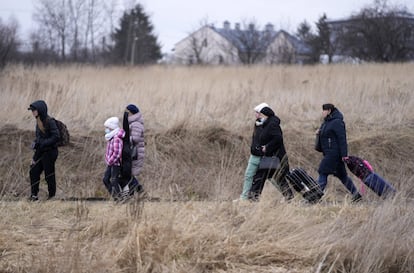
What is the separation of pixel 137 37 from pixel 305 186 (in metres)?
40.6

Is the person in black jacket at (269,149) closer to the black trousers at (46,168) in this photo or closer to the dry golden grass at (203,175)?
the dry golden grass at (203,175)

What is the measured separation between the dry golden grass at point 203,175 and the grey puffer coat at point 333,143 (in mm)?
536

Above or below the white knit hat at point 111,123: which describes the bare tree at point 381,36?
above

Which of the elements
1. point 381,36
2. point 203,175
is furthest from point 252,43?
point 203,175

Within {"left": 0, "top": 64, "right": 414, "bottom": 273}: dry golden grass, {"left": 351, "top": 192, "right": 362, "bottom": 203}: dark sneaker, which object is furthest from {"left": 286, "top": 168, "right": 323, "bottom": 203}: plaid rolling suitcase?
{"left": 351, "top": 192, "right": 362, "bottom": 203}: dark sneaker

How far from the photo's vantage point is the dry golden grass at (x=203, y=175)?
18.0 feet

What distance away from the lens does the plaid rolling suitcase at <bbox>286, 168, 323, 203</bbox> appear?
8.03 meters

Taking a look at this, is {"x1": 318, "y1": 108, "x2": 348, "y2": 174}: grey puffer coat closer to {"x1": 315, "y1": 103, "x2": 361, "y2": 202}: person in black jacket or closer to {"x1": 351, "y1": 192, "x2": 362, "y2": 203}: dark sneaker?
{"x1": 315, "y1": 103, "x2": 361, "y2": 202}: person in black jacket

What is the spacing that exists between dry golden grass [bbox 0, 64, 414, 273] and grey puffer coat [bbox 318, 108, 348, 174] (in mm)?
536

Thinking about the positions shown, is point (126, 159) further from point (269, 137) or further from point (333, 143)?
point (333, 143)

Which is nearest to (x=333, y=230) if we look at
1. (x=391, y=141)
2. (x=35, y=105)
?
(x=35, y=105)

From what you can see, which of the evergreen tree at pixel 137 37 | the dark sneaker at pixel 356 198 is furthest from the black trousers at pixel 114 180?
the evergreen tree at pixel 137 37

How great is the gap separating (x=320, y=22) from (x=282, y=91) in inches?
1048

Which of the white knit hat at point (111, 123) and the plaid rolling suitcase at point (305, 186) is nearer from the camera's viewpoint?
the plaid rolling suitcase at point (305, 186)
